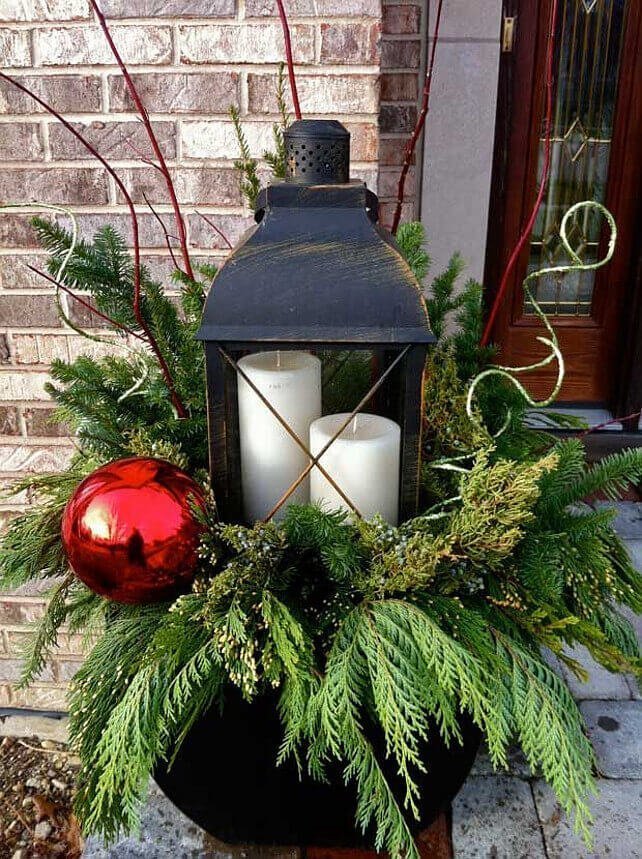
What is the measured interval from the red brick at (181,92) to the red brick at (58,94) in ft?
0.16

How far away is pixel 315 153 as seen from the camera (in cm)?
117

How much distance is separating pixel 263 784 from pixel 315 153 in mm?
1017

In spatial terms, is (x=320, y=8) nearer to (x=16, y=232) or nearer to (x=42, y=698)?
(x=16, y=232)

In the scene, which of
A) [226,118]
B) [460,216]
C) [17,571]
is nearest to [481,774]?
[17,571]

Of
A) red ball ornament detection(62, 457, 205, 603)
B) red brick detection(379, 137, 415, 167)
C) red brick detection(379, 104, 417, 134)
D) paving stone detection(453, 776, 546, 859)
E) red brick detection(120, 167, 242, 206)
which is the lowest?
paving stone detection(453, 776, 546, 859)

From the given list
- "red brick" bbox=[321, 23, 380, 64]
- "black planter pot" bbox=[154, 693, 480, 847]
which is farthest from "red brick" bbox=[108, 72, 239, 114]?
"black planter pot" bbox=[154, 693, 480, 847]

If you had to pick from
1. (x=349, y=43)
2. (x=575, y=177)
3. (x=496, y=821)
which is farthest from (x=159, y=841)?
(x=575, y=177)

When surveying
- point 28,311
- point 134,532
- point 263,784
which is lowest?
point 263,784

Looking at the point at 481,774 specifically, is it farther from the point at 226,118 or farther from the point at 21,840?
the point at 226,118

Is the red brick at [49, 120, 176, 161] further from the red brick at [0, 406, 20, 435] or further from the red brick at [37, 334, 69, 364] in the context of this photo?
the red brick at [0, 406, 20, 435]

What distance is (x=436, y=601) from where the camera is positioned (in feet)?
3.72

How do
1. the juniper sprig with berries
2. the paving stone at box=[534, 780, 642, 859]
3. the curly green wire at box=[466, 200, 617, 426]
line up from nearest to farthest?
the juniper sprig with berries → the curly green wire at box=[466, 200, 617, 426] → the paving stone at box=[534, 780, 642, 859]

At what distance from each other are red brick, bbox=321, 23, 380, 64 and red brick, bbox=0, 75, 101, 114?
0.55m

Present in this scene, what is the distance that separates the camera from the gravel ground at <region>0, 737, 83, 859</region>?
1865 millimetres
